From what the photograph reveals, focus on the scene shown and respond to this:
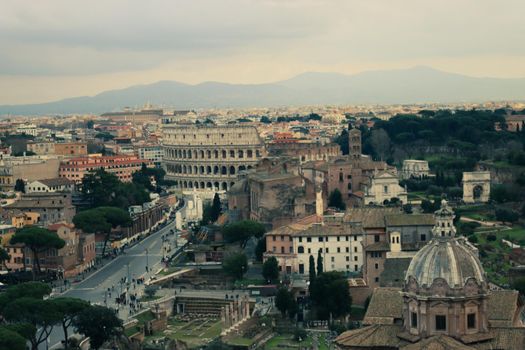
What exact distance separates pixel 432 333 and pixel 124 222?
112 feet

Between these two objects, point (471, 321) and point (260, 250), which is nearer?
point (471, 321)

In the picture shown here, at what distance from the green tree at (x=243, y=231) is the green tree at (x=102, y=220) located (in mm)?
8306

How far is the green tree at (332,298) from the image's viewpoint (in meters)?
39.4

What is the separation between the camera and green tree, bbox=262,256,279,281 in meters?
45.4

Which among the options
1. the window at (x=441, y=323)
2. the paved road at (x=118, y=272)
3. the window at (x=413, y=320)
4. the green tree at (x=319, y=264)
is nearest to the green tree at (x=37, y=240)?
the paved road at (x=118, y=272)

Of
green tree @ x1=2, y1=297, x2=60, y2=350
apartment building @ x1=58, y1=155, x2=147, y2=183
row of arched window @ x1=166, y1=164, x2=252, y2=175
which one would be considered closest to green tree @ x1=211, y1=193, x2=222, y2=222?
apartment building @ x1=58, y1=155, x2=147, y2=183

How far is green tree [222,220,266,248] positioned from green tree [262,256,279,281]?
580 centimetres

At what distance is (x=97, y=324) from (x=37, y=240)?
14568 mm

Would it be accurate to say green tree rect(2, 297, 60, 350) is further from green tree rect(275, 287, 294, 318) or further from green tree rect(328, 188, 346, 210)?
green tree rect(328, 188, 346, 210)

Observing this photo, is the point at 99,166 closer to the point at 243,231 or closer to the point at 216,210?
the point at 216,210

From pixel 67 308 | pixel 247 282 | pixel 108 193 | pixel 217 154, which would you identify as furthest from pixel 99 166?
pixel 67 308

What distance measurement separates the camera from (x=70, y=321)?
3759 cm

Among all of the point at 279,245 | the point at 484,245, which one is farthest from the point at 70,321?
the point at 484,245

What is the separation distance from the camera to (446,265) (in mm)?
26922
